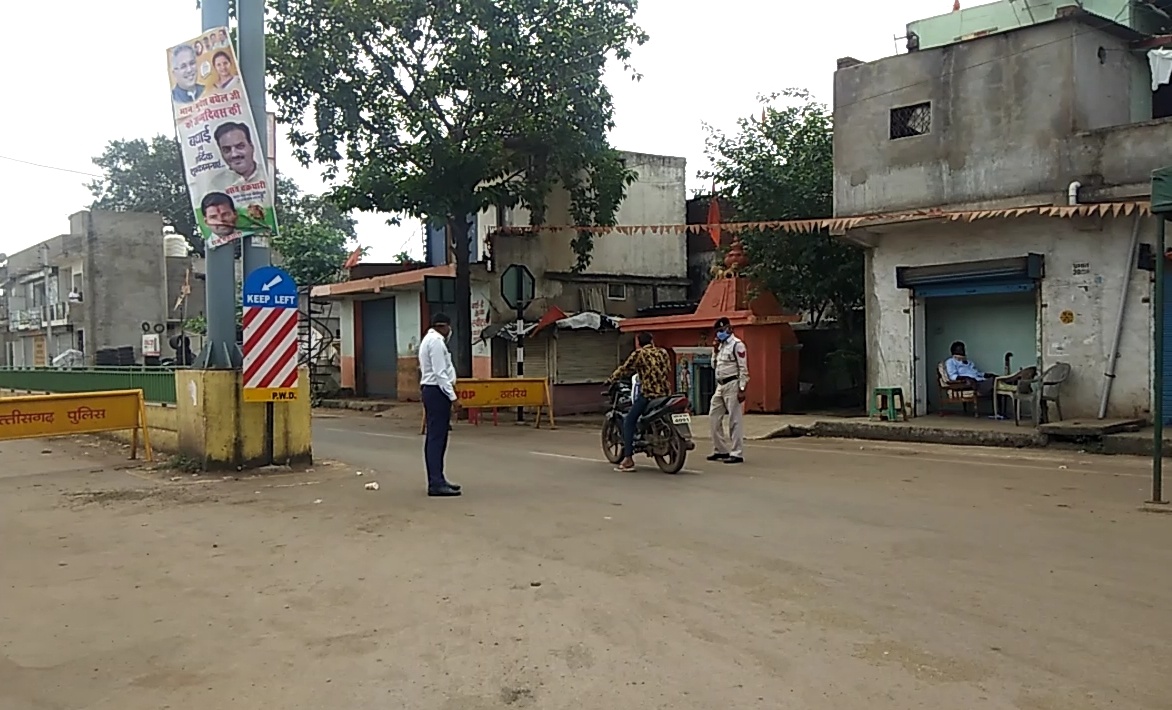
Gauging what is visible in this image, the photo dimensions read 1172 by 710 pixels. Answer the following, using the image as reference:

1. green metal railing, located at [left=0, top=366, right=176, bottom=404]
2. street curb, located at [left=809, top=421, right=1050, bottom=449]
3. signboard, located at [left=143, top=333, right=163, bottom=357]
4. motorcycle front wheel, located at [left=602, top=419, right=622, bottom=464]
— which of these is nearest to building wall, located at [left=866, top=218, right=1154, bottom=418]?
street curb, located at [left=809, top=421, right=1050, bottom=449]

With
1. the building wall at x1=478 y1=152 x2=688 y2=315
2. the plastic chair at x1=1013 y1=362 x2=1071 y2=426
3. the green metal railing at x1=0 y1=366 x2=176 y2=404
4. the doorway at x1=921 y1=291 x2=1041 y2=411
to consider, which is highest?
the building wall at x1=478 y1=152 x2=688 y2=315

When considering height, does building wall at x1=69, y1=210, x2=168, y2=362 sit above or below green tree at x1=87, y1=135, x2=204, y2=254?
below

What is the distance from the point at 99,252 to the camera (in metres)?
42.1

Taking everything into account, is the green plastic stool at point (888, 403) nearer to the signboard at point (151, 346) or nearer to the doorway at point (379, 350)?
the doorway at point (379, 350)

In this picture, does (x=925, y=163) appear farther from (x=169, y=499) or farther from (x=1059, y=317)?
(x=169, y=499)

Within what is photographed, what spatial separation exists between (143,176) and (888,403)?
4739cm

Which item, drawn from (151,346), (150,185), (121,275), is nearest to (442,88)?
(151,346)

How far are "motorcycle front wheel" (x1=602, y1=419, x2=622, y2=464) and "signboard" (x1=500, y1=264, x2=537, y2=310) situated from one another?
10343mm

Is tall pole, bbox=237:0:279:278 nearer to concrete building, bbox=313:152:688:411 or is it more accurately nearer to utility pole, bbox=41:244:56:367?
concrete building, bbox=313:152:688:411

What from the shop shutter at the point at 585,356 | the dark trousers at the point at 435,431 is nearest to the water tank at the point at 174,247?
the shop shutter at the point at 585,356

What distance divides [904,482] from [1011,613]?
551 centimetres

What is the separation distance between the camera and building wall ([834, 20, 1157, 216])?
1520cm

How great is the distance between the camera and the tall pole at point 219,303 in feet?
38.9

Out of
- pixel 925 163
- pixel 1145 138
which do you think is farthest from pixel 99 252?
pixel 1145 138
